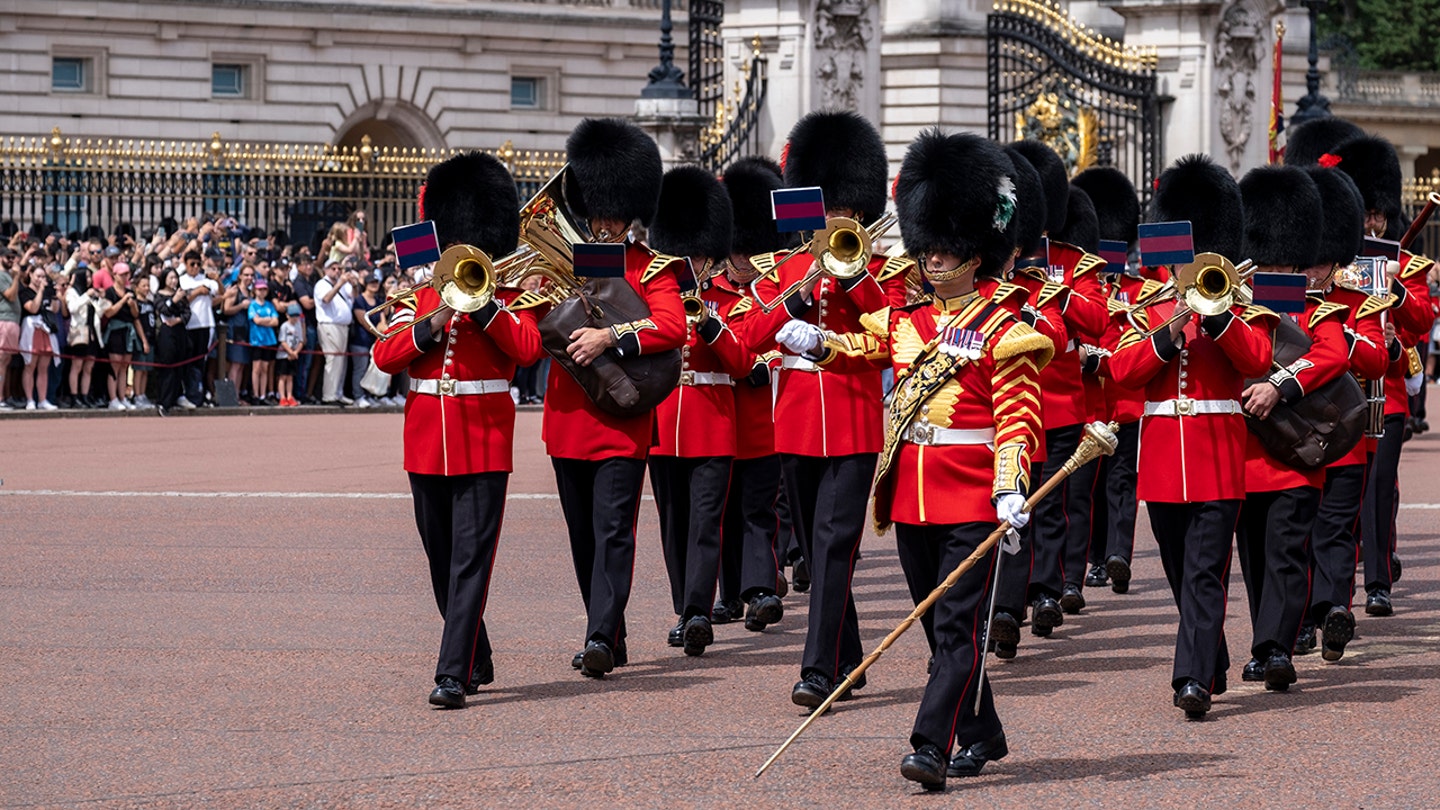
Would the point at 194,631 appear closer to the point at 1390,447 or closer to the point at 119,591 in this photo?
the point at 119,591

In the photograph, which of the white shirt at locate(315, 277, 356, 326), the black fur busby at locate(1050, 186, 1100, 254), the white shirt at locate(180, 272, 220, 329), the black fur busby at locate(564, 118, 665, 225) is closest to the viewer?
the black fur busby at locate(564, 118, 665, 225)

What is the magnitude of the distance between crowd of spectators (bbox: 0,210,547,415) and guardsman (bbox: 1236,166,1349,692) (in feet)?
42.0

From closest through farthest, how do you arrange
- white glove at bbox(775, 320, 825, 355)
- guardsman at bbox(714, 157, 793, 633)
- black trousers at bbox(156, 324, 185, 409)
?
1. white glove at bbox(775, 320, 825, 355)
2. guardsman at bbox(714, 157, 793, 633)
3. black trousers at bbox(156, 324, 185, 409)

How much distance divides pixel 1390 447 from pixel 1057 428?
1.26m

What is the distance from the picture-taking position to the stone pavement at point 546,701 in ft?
19.7

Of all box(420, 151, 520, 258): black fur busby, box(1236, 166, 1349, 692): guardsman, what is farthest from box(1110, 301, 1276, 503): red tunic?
box(420, 151, 520, 258): black fur busby

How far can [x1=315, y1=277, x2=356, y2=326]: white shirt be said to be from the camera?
20484mm

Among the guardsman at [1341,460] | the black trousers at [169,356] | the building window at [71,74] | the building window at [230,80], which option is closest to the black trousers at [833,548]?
the guardsman at [1341,460]

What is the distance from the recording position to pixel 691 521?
27.6 feet

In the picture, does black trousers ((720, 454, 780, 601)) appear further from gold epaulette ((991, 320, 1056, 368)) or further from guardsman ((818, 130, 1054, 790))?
gold epaulette ((991, 320, 1056, 368))

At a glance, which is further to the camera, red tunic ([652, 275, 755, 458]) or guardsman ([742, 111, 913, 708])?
red tunic ([652, 275, 755, 458])

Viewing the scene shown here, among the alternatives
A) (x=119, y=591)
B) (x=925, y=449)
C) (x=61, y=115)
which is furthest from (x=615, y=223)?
(x=61, y=115)

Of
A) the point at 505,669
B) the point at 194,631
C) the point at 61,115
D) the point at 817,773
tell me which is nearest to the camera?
the point at 817,773

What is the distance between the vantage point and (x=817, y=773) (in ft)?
20.3
